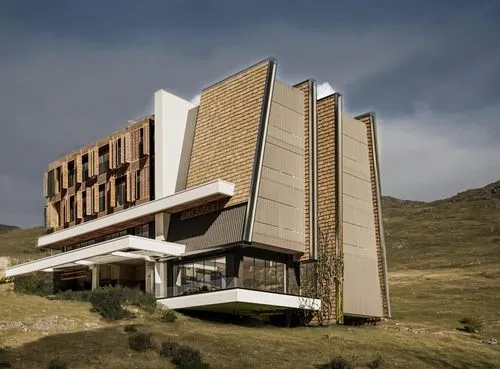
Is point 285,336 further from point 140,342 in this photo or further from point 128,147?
point 128,147

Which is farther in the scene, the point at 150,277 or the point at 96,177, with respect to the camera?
the point at 96,177

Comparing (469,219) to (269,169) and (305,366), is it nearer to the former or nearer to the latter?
(269,169)

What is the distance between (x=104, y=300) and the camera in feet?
167

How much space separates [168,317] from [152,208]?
38.3 ft

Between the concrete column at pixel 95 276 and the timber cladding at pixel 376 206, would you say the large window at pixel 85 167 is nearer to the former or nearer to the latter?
the concrete column at pixel 95 276

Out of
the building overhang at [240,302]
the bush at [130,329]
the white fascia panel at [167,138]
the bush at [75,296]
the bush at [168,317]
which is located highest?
the white fascia panel at [167,138]

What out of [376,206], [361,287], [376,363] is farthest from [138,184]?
[376,363]

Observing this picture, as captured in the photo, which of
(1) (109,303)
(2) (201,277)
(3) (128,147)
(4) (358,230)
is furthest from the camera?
(3) (128,147)

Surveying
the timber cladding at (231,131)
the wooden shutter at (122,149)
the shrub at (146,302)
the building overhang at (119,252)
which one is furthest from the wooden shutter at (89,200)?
the shrub at (146,302)

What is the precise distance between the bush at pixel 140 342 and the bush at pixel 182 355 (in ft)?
2.63

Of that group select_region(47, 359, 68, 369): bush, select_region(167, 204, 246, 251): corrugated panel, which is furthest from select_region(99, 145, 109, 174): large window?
select_region(47, 359, 68, 369): bush

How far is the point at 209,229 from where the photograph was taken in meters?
55.7

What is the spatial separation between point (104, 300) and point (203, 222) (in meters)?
10.2

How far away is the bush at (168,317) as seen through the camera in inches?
1989
